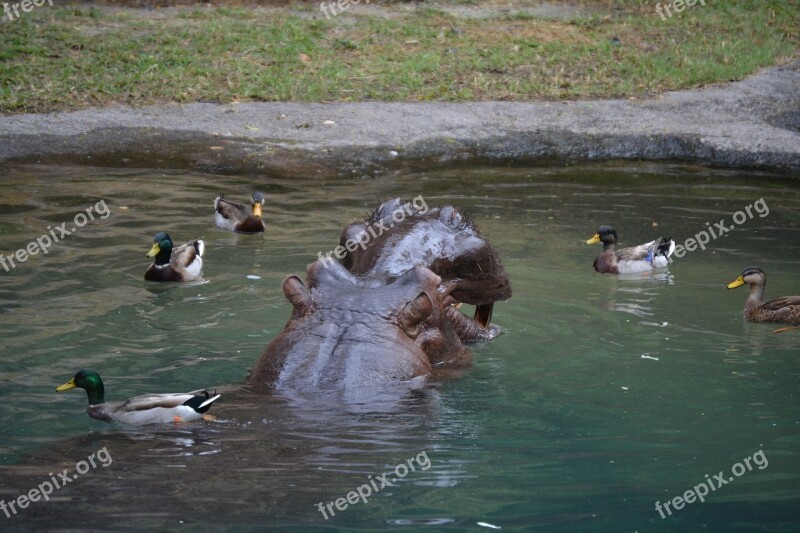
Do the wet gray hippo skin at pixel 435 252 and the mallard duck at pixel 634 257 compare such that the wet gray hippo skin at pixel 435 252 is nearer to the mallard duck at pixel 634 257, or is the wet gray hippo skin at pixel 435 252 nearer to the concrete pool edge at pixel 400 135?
the mallard duck at pixel 634 257

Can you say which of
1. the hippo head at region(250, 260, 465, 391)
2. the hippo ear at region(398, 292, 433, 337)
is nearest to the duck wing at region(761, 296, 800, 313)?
the hippo head at region(250, 260, 465, 391)

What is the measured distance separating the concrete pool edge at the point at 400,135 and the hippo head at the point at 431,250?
5821 millimetres

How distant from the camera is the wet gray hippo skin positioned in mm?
6891

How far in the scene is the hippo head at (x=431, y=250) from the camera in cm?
689

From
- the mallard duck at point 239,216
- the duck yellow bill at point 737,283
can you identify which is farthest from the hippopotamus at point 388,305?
the mallard duck at point 239,216

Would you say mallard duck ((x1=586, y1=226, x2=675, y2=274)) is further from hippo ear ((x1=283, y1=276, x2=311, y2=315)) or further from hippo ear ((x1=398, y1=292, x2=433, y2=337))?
hippo ear ((x1=283, y1=276, x2=311, y2=315))

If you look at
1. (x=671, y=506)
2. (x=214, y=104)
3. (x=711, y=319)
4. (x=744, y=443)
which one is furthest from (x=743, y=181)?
(x=671, y=506)

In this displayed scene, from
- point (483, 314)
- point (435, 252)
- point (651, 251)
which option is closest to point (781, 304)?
point (651, 251)

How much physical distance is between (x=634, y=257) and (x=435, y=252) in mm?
3810

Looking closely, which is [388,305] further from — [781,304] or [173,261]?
[781,304]

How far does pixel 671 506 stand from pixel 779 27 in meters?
16.4

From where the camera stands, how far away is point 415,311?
6.41 meters

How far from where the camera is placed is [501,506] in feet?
16.4

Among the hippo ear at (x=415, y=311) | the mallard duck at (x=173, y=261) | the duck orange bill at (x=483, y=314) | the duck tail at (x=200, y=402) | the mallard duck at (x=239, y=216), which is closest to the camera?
the duck tail at (x=200, y=402)
